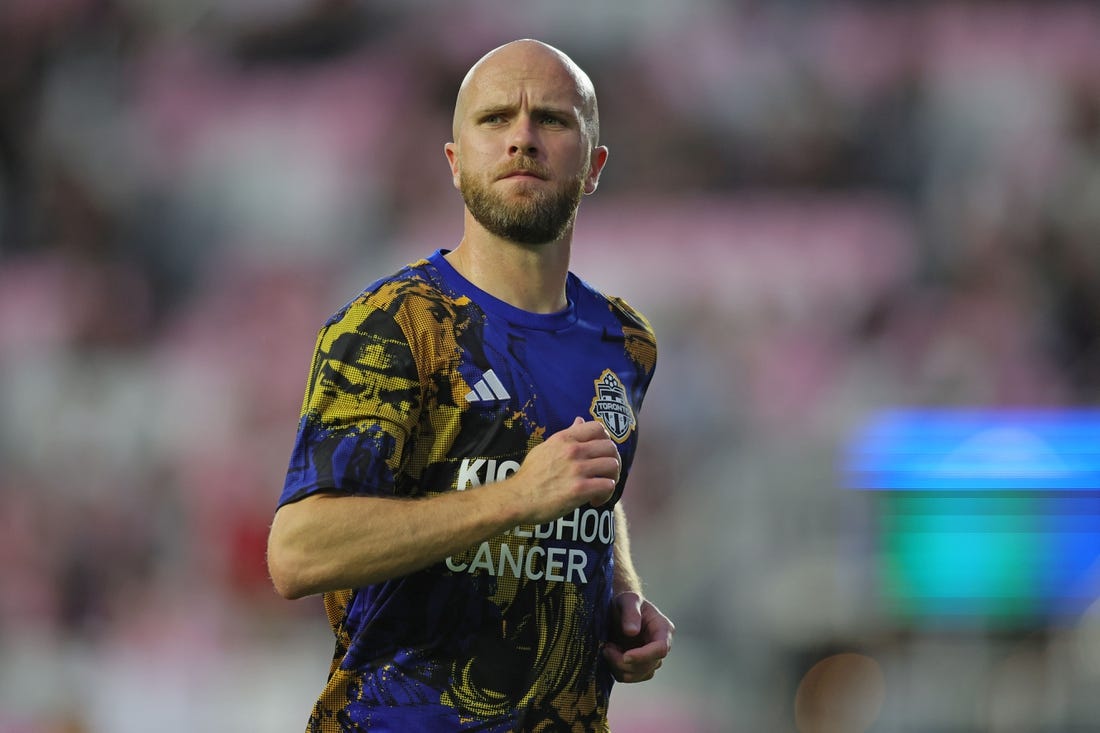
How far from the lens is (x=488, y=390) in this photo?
8.00 ft

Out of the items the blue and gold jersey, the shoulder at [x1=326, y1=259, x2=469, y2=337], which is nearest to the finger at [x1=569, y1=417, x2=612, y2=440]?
the blue and gold jersey

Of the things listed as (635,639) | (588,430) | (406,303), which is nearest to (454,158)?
(406,303)

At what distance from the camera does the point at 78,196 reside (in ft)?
27.9

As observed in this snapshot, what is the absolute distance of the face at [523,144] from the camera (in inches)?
103

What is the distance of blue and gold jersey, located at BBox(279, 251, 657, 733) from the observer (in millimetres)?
2283

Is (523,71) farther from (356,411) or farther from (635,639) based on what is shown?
(635,639)

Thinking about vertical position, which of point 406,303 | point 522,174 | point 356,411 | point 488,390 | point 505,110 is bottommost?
point 356,411

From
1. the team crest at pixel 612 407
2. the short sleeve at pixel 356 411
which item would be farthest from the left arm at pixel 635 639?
the short sleeve at pixel 356 411

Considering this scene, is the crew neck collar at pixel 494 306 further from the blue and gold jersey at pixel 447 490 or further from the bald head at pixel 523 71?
the bald head at pixel 523 71

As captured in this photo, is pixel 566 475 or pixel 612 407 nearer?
pixel 566 475

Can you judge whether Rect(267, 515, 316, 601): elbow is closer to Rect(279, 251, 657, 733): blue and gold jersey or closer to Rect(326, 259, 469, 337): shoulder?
Rect(279, 251, 657, 733): blue and gold jersey

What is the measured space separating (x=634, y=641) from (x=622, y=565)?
299 millimetres

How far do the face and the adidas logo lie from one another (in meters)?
0.33

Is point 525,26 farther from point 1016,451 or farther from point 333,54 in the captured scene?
point 1016,451
